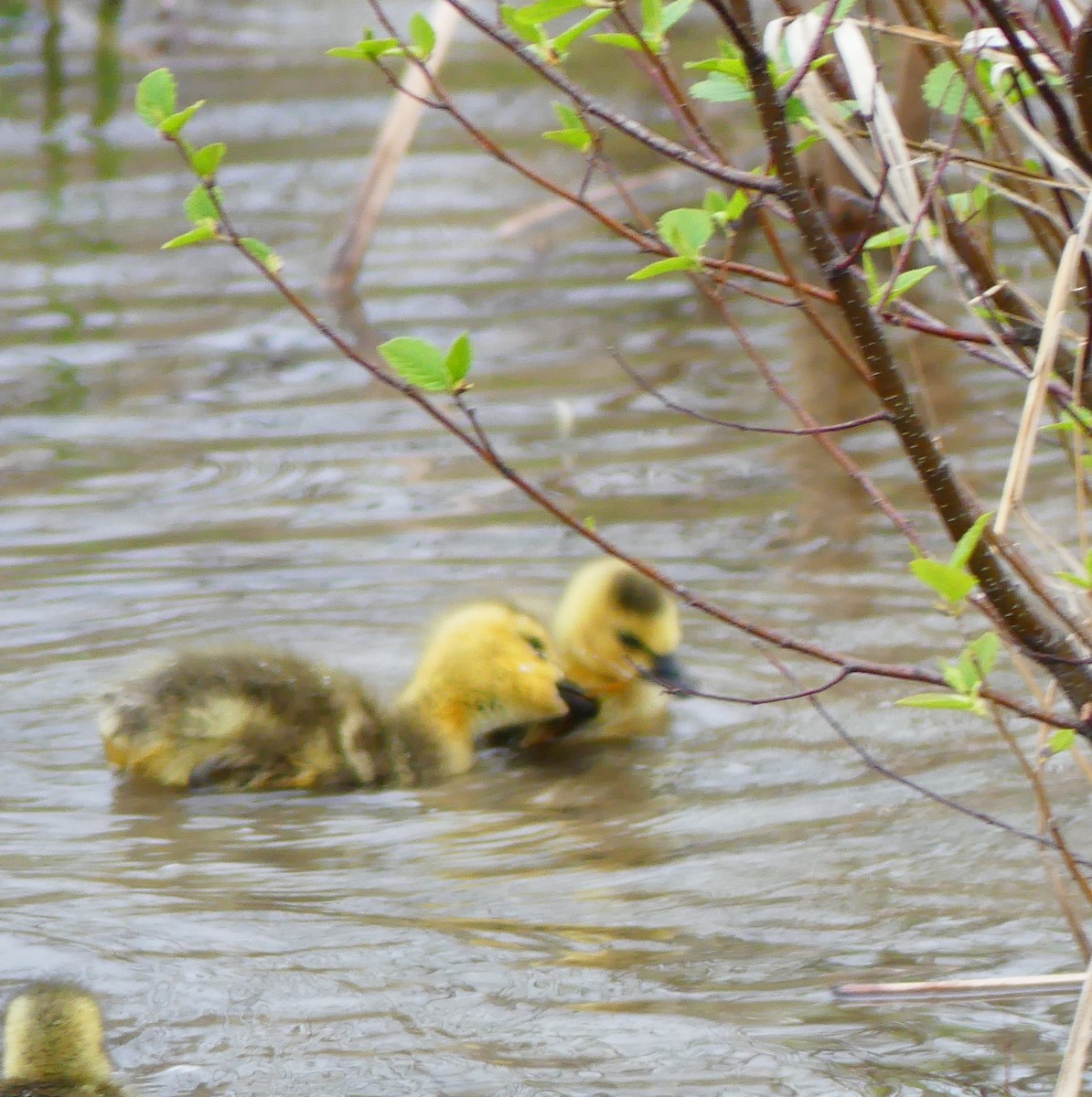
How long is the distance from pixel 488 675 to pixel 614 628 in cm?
26

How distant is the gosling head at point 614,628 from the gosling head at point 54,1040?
1682mm

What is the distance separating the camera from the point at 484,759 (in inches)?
142

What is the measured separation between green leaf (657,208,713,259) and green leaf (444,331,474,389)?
0.77 ft

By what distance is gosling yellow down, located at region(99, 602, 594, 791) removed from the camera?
326 cm

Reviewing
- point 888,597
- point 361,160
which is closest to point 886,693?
point 888,597

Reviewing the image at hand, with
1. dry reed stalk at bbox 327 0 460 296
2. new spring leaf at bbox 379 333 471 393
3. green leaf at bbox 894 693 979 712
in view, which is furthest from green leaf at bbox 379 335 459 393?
dry reed stalk at bbox 327 0 460 296

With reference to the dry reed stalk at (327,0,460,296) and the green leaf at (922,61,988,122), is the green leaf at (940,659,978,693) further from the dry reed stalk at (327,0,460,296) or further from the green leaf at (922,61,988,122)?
the dry reed stalk at (327,0,460,296)

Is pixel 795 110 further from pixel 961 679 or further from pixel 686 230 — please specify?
pixel 961 679

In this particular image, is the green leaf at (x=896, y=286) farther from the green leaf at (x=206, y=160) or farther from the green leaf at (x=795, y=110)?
the green leaf at (x=206, y=160)

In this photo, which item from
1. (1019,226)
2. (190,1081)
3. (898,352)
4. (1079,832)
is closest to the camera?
(190,1081)

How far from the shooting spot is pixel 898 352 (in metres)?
5.98

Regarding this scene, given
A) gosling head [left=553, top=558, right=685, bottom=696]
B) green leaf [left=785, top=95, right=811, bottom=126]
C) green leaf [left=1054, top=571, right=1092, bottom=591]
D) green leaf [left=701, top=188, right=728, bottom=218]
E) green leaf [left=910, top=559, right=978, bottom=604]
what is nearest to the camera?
green leaf [left=910, top=559, right=978, bottom=604]

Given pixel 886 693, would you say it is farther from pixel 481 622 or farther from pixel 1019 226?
pixel 1019 226

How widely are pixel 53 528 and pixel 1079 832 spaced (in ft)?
8.08
